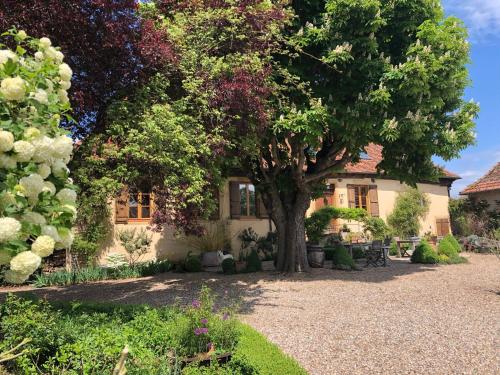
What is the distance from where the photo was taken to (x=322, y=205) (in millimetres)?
18625

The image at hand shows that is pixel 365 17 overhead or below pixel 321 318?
overhead

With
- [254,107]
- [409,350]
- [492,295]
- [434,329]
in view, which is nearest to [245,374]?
[409,350]

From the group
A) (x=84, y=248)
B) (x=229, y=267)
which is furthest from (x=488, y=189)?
(x=84, y=248)

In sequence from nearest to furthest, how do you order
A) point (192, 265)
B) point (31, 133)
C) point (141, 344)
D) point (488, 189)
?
point (31, 133) < point (141, 344) < point (192, 265) < point (488, 189)

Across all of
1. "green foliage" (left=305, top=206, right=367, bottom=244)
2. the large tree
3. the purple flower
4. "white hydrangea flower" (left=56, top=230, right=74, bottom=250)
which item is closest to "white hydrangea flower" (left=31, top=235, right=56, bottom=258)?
"white hydrangea flower" (left=56, top=230, right=74, bottom=250)

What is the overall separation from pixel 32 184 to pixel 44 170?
152 mm

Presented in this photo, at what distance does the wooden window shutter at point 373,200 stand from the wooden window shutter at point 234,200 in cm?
737

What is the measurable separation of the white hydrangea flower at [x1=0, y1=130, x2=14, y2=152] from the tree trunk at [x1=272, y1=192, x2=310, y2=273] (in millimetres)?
10081

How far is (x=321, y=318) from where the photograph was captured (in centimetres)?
644

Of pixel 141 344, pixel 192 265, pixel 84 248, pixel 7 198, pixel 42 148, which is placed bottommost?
pixel 141 344

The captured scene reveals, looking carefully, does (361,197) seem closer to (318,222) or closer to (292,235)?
(318,222)

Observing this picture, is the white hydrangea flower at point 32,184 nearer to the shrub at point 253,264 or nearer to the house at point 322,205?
the house at point 322,205

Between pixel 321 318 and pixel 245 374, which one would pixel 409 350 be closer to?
pixel 321 318

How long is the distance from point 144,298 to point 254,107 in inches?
179
